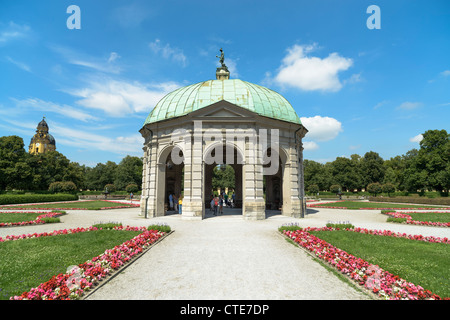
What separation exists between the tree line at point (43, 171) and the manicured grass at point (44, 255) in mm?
50757

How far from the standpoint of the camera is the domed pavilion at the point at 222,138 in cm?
2134

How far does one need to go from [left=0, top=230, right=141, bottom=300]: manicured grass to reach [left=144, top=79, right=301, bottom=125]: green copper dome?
13.6 m

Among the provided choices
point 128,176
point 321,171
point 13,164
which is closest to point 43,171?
point 13,164

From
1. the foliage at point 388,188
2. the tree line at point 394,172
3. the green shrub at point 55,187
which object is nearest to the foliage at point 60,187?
the green shrub at point 55,187

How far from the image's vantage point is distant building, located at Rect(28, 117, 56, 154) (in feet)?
410

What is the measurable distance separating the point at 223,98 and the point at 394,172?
284ft

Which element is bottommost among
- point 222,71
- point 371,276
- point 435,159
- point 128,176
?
point 371,276

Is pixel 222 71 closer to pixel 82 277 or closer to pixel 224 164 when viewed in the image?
pixel 224 164

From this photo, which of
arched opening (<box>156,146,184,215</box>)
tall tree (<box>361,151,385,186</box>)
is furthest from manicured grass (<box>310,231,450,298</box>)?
tall tree (<box>361,151,385,186</box>)

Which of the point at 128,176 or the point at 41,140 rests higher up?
the point at 41,140

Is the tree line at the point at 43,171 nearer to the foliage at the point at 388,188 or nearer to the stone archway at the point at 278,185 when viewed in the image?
the stone archway at the point at 278,185

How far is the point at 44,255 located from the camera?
391 inches
